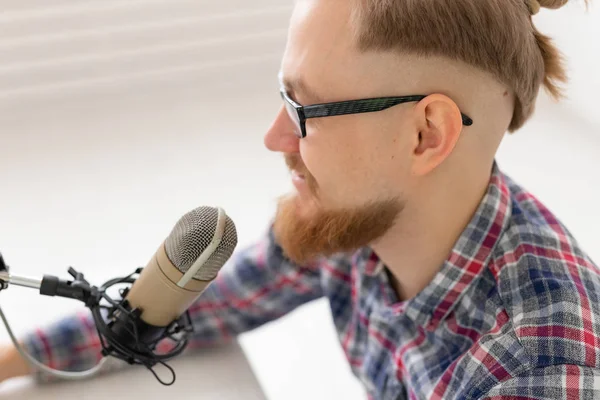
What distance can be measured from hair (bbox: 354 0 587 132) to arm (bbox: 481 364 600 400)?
1.32ft

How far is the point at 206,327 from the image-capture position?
127 centimetres

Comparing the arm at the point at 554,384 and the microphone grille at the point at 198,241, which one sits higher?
the microphone grille at the point at 198,241

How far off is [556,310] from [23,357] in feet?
2.57

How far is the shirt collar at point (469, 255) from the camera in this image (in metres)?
1.13

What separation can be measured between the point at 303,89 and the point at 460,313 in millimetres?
414

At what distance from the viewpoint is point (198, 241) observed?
3.11 ft

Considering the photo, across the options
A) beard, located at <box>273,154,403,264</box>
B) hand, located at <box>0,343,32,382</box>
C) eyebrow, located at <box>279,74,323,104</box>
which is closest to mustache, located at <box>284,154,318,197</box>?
beard, located at <box>273,154,403,264</box>

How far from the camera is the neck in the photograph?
1.13 meters

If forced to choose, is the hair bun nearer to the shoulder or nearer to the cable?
the shoulder

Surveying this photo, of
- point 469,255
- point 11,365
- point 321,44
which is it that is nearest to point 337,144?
point 321,44

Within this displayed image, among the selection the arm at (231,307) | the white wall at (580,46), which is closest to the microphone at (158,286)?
the arm at (231,307)

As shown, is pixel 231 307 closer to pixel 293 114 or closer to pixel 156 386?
pixel 156 386

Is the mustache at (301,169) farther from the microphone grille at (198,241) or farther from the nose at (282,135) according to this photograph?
the microphone grille at (198,241)

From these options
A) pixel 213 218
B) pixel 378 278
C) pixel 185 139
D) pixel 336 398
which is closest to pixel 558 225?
pixel 378 278
